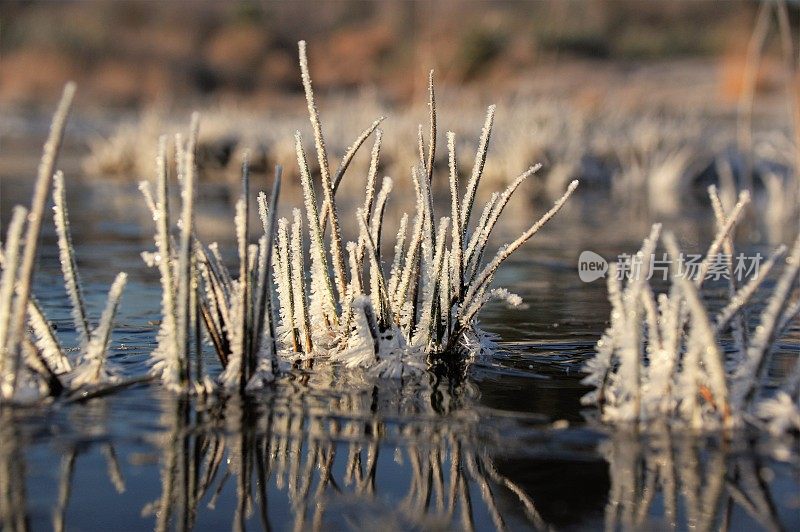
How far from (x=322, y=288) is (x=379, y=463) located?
1195 millimetres

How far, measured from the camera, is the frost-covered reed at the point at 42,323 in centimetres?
280

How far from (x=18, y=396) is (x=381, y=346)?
1.16 meters

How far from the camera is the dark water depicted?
2.47 meters

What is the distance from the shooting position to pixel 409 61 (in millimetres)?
35656

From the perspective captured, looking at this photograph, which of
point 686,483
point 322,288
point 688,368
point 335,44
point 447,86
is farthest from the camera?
point 335,44

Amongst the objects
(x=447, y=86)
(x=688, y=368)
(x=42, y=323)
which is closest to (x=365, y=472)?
(x=688, y=368)

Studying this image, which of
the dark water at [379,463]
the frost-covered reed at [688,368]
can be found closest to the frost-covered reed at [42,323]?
the dark water at [379,463]

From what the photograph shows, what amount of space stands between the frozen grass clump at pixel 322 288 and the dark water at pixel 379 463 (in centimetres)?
14

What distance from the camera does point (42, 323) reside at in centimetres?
332

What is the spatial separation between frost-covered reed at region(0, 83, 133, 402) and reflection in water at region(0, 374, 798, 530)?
0.12 meters

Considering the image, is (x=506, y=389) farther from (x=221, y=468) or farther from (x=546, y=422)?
(x=221, y=468)

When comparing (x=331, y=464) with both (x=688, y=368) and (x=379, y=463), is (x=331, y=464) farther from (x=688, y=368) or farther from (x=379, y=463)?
(x=688, y=368)

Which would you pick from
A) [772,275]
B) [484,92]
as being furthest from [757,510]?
[484,92]

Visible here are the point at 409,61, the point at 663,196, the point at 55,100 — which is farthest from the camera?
the point at 409,61
